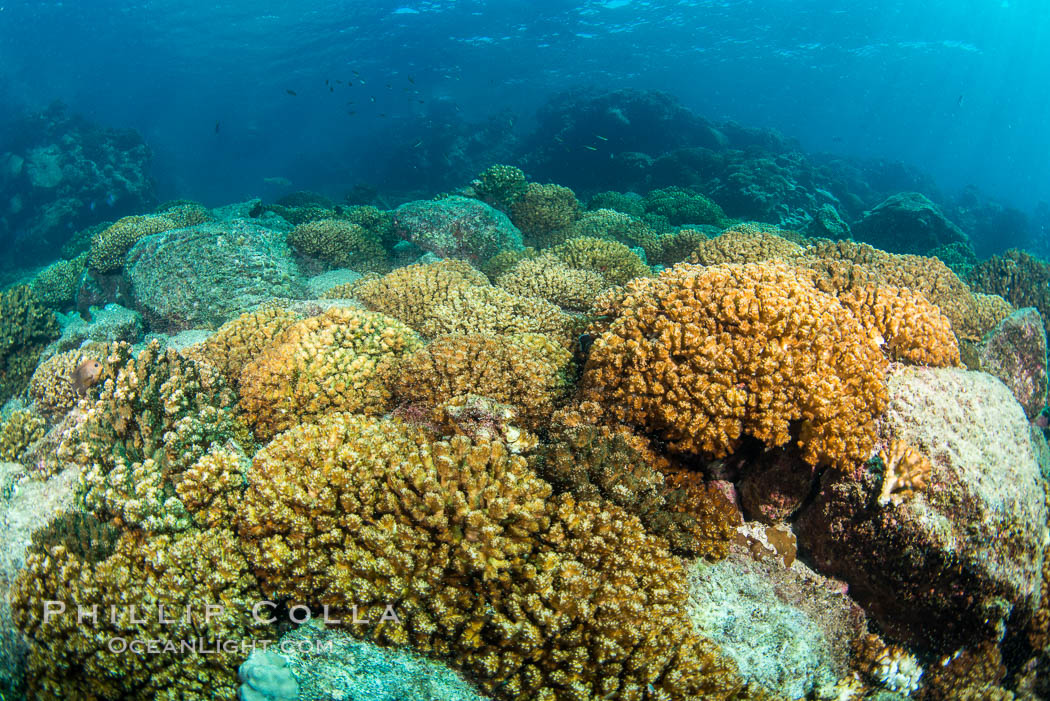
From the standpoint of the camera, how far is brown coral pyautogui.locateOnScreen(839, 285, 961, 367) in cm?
502

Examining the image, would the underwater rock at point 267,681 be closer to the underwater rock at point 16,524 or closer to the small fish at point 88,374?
the underwater rock at point 16,524

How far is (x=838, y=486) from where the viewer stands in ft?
14.0

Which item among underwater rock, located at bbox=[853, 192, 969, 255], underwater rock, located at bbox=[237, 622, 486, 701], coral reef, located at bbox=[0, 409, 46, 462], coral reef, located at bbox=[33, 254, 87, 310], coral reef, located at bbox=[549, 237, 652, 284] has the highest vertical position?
coral reef, located at bbox=[549, 237, 652, 284]

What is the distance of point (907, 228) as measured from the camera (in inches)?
867

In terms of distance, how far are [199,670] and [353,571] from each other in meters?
1.08

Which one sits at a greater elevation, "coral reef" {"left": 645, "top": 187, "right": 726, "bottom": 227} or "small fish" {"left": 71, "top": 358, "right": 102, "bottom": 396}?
"small fish" {"left": 71, "top": 358, "right": 102, "bottom": 396}

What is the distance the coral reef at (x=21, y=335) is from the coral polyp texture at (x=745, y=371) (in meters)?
12.5

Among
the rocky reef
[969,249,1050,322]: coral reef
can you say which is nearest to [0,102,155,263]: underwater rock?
the rocky reef

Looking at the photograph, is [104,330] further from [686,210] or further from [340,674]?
[686,210]

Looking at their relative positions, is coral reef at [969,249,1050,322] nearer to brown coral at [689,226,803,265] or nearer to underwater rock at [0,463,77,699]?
brown coral at [689,226,803,265]

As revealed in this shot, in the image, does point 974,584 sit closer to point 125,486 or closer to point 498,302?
point 498,302

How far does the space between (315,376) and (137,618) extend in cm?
293

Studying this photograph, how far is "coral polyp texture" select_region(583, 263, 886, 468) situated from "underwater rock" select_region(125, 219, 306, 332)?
870cm

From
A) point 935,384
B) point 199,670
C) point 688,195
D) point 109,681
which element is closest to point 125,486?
point 109,681
